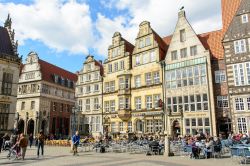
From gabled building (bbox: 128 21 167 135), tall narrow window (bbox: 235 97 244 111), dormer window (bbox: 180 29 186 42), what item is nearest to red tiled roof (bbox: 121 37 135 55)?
gabled building (bbox: 128 21 167 135)

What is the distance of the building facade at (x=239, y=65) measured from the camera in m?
25.2

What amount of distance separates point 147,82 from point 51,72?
89.1ft

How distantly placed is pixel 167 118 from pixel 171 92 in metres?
3.44

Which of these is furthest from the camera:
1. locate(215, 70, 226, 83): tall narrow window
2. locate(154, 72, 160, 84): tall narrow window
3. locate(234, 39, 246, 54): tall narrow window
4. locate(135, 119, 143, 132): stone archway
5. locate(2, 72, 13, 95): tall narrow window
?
locate(2, 72, 13, 95): tall narrow window

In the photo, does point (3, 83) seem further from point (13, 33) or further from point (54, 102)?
point (54, 102)

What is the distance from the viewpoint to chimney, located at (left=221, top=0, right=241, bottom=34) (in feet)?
97.1

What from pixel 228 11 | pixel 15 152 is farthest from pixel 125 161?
pixel 228 11

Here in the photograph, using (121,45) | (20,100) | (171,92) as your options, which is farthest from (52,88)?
(171,92)

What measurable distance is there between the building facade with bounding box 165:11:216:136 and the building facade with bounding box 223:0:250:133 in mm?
2255

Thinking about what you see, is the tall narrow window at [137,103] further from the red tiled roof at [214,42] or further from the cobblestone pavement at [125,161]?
the cobblestone pavement at [125,161]

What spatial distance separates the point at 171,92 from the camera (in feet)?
101

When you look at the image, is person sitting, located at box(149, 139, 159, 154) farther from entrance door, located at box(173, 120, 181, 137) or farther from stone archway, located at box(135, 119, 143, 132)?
stone archway, located at box(135, 119, 143, 132)

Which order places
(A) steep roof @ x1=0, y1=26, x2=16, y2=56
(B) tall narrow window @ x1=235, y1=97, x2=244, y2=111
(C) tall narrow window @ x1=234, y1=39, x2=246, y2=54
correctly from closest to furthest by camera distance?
(B) tall narrow window @ x1=235, y1=97, x2=244, y2=111
(C) tall narrow window @ x1=234, y1=39, x2=246, y2=54
(A) steep roof @ x1=0, y1=26, x2=16, y2=56

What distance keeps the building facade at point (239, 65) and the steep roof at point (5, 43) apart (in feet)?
105
